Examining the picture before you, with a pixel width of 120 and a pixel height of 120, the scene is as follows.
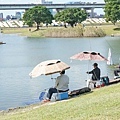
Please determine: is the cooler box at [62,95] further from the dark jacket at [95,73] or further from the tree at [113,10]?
the tree at [113,10]

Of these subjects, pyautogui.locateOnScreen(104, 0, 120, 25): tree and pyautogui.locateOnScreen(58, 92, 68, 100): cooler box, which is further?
pyautogui.locateOnScreen(104, 0, 120, 25): tree

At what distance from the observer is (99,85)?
19312 millimetres

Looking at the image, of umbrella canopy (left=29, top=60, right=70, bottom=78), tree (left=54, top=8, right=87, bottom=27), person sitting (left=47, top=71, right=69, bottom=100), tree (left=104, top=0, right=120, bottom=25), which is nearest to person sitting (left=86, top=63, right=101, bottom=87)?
person sitting (left=47, top=71, right=69, bottom=100)

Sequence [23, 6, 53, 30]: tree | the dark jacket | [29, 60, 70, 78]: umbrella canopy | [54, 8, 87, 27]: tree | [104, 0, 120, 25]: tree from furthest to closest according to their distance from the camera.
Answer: [23, 6, 53, 30]: tree
[54, 8, 87, 27]: tree
[104, 0, 120, 25]: tree
the dark jacket
[29, 60, 70, 78]: umbrella canopy

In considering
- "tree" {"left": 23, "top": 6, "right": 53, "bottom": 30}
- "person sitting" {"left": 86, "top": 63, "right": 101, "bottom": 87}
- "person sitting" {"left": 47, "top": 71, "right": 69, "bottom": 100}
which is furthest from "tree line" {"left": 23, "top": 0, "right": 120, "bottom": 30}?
"person sitting" {"left": 47, "top": 71, "right": 69, "bottom": 100}

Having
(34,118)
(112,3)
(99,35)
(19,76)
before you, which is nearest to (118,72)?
(19,76)

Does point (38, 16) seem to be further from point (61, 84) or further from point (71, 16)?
point (61, 84)

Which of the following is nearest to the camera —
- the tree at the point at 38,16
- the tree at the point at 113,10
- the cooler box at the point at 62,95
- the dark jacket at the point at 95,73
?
the cooler box at the point at 62,95

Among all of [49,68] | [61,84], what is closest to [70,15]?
[61,84]

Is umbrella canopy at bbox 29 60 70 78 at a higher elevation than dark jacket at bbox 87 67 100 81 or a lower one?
higher

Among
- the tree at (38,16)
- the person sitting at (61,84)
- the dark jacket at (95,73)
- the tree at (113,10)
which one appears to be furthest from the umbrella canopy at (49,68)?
the tree at (38,16)

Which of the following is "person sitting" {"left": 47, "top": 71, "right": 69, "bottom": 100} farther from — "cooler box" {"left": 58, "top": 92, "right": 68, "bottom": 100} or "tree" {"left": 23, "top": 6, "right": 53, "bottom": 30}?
"tree" {"left": 23, "top": 6, "right": 53, "bottom": 30}

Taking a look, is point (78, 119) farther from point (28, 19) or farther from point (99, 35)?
point (28, 19)

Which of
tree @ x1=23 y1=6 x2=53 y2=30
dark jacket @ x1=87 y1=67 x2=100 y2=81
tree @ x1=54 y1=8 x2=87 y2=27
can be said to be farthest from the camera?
tree @ x1=23 y1=6 x2=53 y2=30
